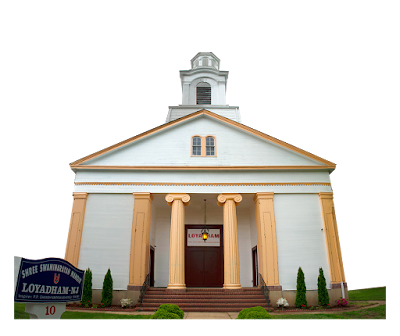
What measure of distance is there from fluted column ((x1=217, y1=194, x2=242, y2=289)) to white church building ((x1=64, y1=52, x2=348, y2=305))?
0.17 ft

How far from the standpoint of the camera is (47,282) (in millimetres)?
8586

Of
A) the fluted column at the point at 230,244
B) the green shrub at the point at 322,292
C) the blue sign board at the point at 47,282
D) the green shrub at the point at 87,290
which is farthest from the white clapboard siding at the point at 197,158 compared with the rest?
the blue sign board at the point at 47,282

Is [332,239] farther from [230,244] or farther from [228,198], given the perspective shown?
[228,198]

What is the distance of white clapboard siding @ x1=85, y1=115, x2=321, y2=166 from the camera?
17.2 metres

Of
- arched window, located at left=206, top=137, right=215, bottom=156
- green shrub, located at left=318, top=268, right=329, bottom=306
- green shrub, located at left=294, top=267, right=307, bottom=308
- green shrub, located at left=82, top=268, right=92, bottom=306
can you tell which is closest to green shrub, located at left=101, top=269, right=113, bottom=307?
green shrub, located at left=82, top=268, right=92, bottom=306

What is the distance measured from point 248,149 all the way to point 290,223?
4682mm

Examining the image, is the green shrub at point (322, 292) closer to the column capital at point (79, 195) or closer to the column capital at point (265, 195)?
the column capital at point (265, 195)

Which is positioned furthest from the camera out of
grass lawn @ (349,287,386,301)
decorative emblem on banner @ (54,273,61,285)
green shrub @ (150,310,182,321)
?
grass lawn @ (349,287,386,301)

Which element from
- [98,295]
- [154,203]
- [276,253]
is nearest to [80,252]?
[98,295]

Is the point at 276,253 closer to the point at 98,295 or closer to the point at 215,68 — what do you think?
the point at 98,295

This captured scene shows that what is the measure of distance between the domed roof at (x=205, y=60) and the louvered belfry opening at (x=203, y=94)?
96.7 inches

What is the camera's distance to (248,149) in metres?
17.6

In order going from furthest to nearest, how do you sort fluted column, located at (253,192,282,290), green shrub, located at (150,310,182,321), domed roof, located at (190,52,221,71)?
domed roof, located at (190,52,221,71), fluted column, located at (253,192,282,290), green shrub, located at (150,310,182,321)

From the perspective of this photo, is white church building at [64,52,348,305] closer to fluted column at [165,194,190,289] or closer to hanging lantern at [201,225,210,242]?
fluted column at [165,194,190,289]
